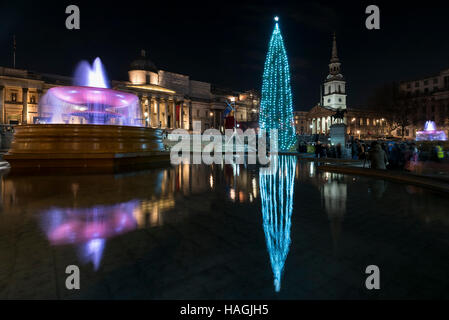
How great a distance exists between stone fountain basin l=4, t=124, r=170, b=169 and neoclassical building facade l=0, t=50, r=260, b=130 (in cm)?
2358

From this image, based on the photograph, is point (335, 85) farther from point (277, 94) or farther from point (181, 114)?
point (277, 94)

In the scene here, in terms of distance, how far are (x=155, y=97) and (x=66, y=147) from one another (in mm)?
41131

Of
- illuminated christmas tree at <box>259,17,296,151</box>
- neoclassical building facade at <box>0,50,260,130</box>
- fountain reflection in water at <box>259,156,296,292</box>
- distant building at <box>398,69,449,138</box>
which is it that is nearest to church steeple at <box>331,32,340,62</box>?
distant building at <box>398,69,449,138</box>

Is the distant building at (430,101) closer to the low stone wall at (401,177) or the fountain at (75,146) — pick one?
the low stone wall at (401,177)

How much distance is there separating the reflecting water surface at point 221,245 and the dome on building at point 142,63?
170 ft

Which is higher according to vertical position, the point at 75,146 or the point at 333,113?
the point at 333,113

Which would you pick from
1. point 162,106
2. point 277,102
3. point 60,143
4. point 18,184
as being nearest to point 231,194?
point 18,184

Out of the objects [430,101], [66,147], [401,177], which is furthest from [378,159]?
[430,101]

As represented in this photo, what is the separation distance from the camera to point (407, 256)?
255 centimetres

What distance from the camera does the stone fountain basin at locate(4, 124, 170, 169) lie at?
30.2 ft

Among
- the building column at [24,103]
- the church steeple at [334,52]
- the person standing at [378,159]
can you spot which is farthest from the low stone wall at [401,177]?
the church steeple at [334,52]

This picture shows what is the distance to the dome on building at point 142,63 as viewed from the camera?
51.7 metres

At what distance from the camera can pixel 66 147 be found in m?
9.41
